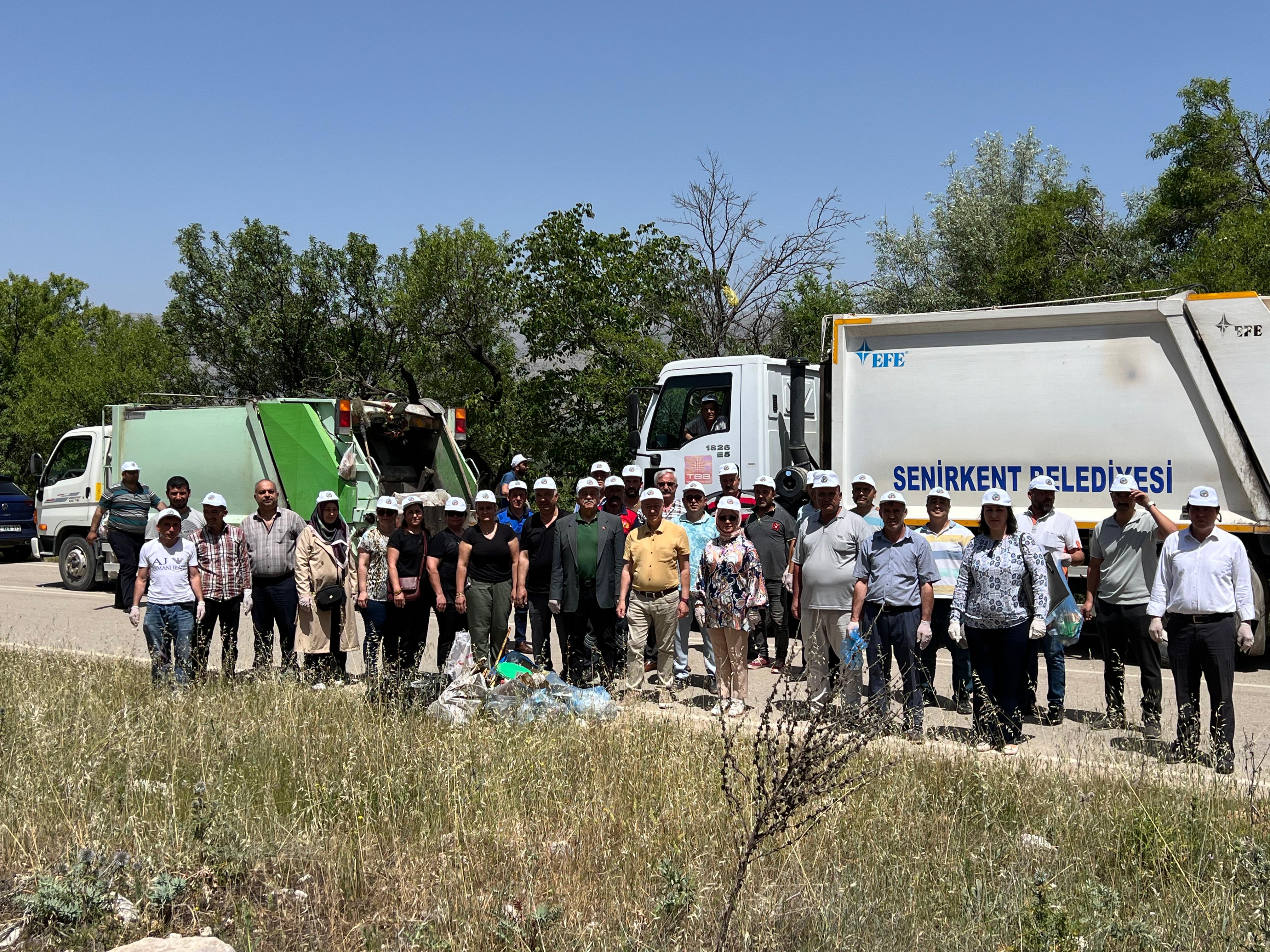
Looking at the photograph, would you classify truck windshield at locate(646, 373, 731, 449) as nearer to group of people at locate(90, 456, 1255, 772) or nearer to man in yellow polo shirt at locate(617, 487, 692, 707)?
group of people at locate(90, 456, 1255, 772)

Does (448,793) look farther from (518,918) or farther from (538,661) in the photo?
(538,661)

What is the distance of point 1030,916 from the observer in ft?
13.9

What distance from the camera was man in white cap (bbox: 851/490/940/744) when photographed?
291 inches

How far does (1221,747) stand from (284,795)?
5.22 m

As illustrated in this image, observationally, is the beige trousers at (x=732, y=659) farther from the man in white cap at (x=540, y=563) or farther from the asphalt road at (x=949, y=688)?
the man in white cap at (x=540, y=563)

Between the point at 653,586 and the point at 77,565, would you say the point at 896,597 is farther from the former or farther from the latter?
the point at 77,565

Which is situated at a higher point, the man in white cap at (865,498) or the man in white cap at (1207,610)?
the man in white cap at (865,498)

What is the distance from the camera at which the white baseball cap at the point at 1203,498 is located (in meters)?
6.72

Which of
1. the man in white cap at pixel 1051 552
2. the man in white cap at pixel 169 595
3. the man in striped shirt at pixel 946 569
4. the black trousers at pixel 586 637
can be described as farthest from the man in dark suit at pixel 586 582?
the man in white cap at pixel 1051 552

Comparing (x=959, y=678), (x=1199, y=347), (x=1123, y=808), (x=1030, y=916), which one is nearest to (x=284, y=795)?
(x=1030, y=916)

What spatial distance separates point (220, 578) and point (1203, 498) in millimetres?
6928

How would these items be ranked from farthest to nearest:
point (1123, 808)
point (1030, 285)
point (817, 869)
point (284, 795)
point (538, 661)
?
point (1030, 285) → point (538, 661) → point (284, 795) → point (1123, 808) → point (817, 869)

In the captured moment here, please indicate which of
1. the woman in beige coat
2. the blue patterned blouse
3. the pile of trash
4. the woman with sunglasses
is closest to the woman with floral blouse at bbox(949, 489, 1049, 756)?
the blue patterned blouse

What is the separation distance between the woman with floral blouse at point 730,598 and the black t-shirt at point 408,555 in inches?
86.8
